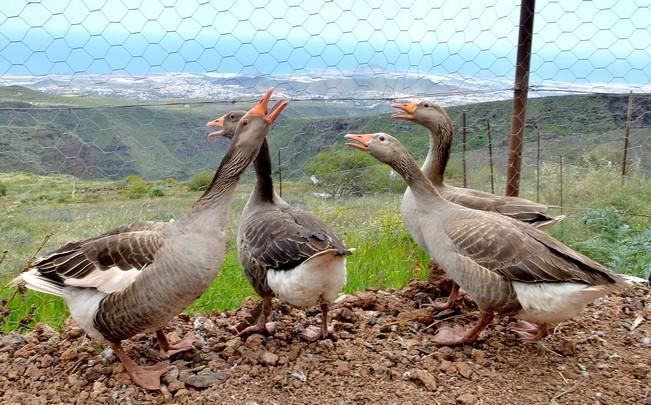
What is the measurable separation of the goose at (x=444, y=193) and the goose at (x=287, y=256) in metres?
1.00

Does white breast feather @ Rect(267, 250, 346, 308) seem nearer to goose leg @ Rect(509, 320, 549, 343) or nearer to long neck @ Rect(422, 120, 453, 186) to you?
goose leg @ Rect(509, 320, 549, 343)

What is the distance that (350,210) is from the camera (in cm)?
705

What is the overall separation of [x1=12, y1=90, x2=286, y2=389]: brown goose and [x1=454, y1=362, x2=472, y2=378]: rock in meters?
1.45

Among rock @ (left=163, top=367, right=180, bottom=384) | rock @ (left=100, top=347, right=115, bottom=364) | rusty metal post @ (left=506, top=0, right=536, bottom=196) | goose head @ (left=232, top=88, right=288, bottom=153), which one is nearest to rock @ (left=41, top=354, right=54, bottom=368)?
rock @ (left=100, top=347, right=115, bottom=364)

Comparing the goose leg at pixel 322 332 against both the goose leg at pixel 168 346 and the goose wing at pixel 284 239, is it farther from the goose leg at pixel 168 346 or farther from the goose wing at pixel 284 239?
the goose leg at pixel 168 346

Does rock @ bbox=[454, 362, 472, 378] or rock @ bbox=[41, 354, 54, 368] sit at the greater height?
rock @ bbox=[41, 354, 54, 368]

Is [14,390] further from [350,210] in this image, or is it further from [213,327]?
[350,210]

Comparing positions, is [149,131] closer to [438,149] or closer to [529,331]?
Answer: [438,149]

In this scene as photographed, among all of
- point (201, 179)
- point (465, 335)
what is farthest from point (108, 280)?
point (201, 179)

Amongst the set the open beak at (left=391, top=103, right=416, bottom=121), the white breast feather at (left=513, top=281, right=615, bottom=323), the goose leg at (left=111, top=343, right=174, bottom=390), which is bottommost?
the goose leg at (left=111, top=343, right=174, bottom=390)

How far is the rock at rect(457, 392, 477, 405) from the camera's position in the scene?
10.1 feet

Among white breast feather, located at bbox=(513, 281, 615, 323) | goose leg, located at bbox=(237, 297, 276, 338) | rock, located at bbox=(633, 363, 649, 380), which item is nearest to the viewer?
white breast feather, located at bbox=(513, 281, 615, 323)

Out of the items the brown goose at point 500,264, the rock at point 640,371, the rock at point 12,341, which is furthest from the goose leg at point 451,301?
the rock at point 12,341

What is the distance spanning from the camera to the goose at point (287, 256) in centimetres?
350
